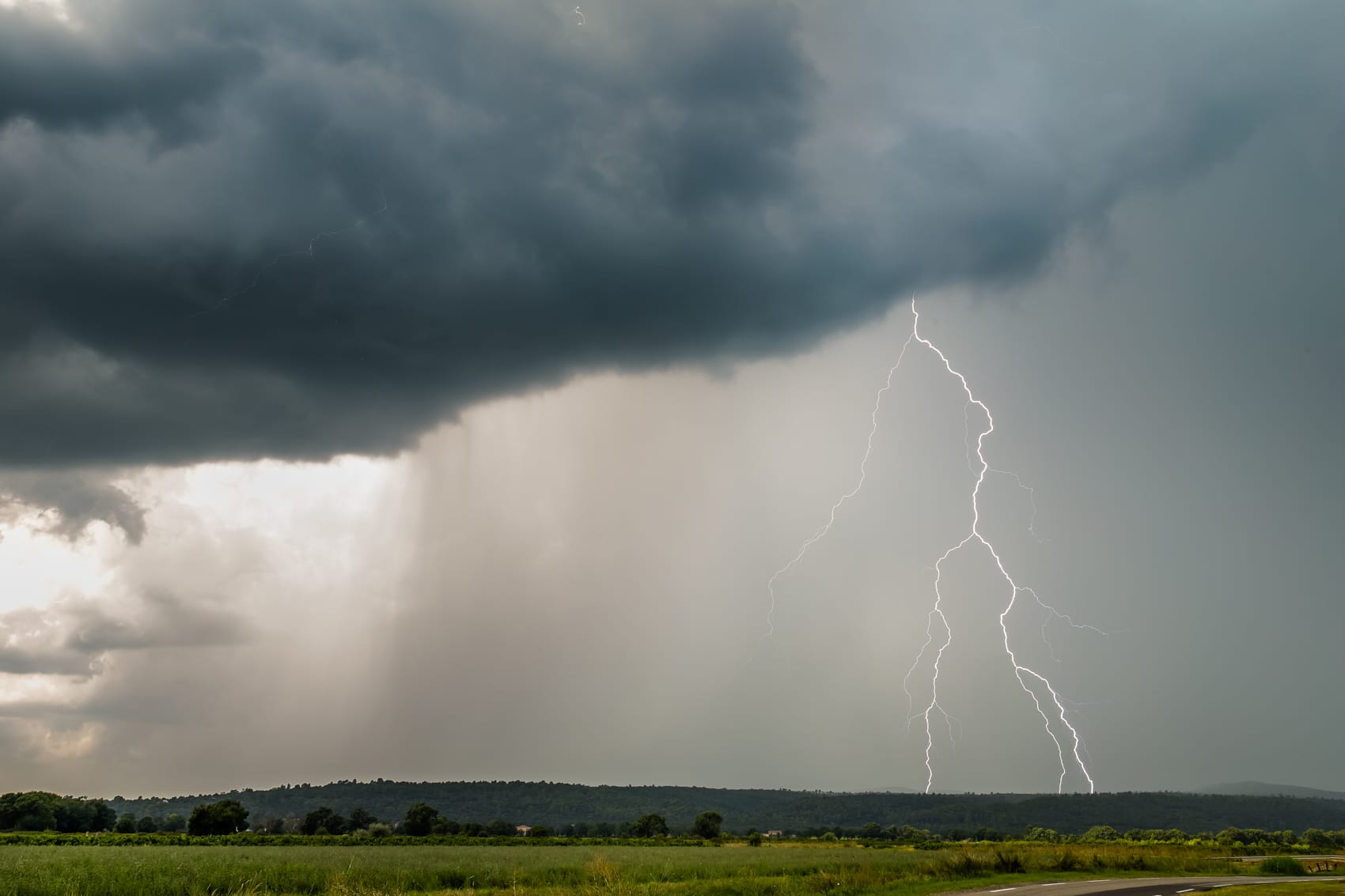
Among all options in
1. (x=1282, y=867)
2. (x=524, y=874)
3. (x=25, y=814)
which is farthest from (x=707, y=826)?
(x=524, y=874)

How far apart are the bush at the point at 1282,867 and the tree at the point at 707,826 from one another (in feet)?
259

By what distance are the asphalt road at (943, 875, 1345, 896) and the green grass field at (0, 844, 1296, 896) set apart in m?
2.29

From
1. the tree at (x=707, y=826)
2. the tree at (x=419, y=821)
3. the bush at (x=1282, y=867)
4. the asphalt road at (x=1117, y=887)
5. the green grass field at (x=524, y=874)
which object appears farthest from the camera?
the tree at (x=707, y=826)

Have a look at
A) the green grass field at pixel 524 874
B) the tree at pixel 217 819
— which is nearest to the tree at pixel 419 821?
the tree at pixel 217 819

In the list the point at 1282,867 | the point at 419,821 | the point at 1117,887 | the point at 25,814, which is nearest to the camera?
the point at 1117,887

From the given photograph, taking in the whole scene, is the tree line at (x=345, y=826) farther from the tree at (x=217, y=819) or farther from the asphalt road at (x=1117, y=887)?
the asphalt road at (x=1117, y=887)

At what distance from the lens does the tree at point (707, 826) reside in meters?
119

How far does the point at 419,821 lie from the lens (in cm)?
11650

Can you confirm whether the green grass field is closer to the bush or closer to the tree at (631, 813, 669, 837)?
the bush

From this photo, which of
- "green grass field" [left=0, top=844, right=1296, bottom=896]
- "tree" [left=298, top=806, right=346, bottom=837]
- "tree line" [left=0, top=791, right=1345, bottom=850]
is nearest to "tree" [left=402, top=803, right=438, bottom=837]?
"tree line" [left=0, top=791, right=1345, bottom=850]

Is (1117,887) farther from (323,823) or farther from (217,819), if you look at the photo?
(323,823)

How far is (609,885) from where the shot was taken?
80.5ft

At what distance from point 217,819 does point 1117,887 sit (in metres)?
100

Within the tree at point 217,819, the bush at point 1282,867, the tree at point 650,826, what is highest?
the bush at point 1282,867
